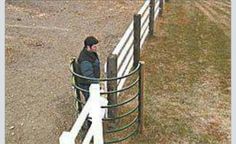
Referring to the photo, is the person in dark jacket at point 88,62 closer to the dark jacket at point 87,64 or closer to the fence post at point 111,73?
the dark jacket at point 87,64

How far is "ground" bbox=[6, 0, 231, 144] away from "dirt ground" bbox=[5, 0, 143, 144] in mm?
14

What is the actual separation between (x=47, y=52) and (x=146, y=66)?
2055 millimetres

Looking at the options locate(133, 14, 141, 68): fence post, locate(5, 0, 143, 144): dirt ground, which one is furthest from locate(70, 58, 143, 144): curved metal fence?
locate(133, 14, 141, 68): fence post

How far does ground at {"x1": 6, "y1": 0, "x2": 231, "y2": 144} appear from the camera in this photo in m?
6.45

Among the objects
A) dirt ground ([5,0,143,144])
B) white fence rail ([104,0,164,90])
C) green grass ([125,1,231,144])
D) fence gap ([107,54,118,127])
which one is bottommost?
green grass ([125,1,231,144])

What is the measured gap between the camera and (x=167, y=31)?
10844 mm

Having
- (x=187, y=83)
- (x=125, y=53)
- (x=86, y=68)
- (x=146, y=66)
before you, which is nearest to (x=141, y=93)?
(x=86, y=68)

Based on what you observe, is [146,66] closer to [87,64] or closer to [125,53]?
[125,53]

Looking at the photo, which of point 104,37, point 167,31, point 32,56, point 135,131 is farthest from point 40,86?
point 167,31

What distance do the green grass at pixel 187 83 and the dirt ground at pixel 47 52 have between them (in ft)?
3.54

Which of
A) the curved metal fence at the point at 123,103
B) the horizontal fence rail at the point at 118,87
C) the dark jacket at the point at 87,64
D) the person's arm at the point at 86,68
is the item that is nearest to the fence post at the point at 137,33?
the horizontal fence rail at the point at 118,87

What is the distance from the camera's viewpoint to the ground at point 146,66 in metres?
6.45

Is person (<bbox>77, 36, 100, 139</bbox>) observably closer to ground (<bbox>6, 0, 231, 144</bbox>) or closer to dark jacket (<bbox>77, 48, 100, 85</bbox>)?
dark jacket (<bbox>77, 48, 100, 85</bbox>)

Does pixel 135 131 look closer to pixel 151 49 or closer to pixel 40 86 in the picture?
pixel 40 86
